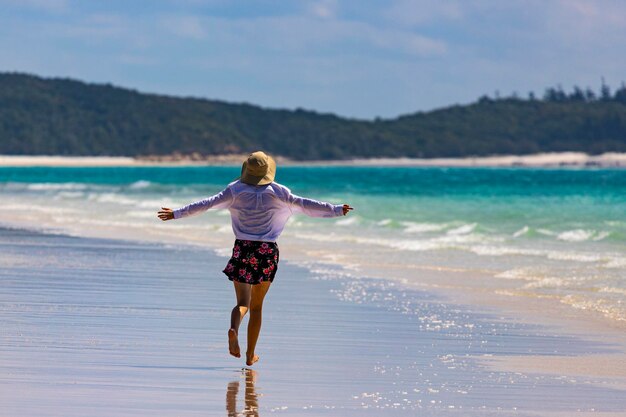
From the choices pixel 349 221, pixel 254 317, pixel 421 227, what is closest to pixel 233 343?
pixel 254 317

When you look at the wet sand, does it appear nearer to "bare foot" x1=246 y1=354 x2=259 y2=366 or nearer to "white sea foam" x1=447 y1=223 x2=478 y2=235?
"bare foot" x1=246 y1=354 x2=259 y2=366

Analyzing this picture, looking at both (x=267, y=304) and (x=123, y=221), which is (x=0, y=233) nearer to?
(x=123, y=221)

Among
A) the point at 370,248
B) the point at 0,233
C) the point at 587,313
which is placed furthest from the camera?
the point at 0,233

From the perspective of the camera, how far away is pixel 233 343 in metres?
8.31

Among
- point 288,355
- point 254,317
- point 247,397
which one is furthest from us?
point 288,355

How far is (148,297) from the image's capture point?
12336mm

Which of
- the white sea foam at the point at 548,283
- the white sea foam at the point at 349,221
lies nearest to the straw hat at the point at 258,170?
the white sea foam at the point at 548,283

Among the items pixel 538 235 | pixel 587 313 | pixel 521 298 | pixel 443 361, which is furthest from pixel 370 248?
pixel 443 361

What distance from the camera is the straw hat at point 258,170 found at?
8.36 m

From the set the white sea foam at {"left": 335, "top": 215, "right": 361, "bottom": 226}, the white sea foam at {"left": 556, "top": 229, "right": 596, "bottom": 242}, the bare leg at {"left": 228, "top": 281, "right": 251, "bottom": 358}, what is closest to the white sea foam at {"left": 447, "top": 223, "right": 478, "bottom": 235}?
the white sea foam at {"left": 556, "top": 229, "right": 596, "bottom": 242}

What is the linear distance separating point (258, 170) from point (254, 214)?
30 centimetres

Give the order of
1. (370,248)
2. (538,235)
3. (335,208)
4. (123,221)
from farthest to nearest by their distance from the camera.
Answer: (123,221)
(538,235)
(370,248)
(335,208)

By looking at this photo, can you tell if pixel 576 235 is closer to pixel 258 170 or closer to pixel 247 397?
pixel 258 170

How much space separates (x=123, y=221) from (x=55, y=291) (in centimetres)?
1882
